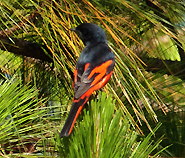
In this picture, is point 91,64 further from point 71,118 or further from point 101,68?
point 71,118

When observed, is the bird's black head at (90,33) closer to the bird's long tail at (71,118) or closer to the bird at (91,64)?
the bird at (91,64)

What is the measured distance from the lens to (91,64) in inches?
32.4

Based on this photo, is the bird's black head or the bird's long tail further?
the bird's black head

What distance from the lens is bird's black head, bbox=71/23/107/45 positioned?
0.84 meters

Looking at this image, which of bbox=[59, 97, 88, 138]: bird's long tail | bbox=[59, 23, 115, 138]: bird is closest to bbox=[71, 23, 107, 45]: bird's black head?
bbox=[59, 23, 115, 138]: bird

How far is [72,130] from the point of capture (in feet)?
2.17

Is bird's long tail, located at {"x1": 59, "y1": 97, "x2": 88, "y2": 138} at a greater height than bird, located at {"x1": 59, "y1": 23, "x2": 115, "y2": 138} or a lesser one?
lesser

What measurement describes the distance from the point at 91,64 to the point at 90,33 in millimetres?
106

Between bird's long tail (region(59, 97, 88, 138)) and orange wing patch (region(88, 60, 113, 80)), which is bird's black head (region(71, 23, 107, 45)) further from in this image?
bird's long tail (region(59, 97, 88, 138))

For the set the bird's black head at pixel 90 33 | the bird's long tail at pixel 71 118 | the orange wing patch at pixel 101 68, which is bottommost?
the bird's long tail at pixel 71 118

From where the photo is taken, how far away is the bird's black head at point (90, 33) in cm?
84

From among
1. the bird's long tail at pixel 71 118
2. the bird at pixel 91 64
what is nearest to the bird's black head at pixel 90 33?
the bird at pixel 91 64

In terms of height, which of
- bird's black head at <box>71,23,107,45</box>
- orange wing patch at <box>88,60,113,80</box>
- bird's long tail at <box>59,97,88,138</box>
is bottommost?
bird's long tail at <box>59,97,88,138</box>

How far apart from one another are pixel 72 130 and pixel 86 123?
2.6 inches
